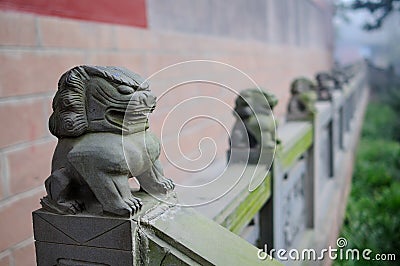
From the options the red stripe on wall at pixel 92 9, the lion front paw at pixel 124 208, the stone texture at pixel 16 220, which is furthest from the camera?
the red stripe on wall at pixel 92 9

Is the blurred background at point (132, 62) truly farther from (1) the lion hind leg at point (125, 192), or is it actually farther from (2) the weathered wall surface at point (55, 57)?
(1) the lion hind leg at point (125, 192)

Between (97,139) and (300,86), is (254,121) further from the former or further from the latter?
(300,86)

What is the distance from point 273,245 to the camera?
2.46 meters

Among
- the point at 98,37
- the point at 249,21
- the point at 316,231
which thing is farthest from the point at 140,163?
the point at 249,21

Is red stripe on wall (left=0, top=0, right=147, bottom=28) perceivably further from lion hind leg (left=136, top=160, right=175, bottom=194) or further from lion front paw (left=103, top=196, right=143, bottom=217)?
lion front paw (left=103, top=196, right=143, bottom=217)

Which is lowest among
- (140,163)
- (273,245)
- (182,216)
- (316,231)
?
(316,231)

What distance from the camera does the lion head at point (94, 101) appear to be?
122 cm

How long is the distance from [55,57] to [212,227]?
4.74 feet

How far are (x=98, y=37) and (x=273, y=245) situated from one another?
1521mm

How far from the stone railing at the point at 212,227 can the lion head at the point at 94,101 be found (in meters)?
0.23

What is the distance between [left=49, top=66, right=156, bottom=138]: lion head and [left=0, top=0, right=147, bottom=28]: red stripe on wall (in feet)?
3.52

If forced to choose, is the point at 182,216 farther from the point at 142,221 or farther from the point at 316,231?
the point at 316,231

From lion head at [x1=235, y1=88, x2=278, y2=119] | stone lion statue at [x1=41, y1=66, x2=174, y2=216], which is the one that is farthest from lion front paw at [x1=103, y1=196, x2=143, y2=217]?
lion head at [x1=235, y1=88, x2=278, y2=119]

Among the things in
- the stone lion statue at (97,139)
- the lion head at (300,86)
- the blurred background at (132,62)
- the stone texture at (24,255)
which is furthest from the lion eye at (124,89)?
the lion head at (300,86)
